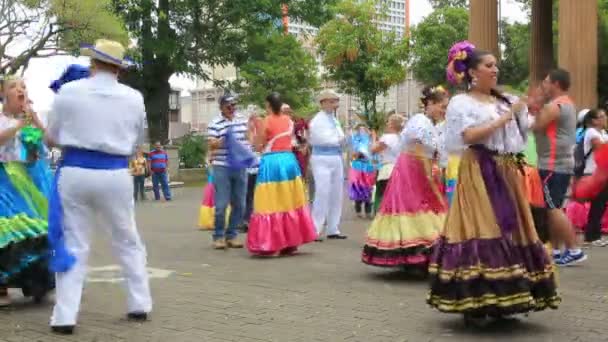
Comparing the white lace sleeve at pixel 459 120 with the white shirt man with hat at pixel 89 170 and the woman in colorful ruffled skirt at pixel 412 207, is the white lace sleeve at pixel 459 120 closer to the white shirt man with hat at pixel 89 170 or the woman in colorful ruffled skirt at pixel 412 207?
the woman in colorful ruffled skirt at pixel 412 207

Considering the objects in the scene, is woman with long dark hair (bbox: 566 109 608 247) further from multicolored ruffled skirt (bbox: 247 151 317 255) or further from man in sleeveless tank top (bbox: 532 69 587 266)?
multicolored ruffled skirt (bbox: 247 151 317 255)

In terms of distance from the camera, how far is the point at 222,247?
10.3 metres

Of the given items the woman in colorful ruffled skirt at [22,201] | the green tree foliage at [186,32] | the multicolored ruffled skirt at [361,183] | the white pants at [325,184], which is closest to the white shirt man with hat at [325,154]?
the white pants at [325,184]

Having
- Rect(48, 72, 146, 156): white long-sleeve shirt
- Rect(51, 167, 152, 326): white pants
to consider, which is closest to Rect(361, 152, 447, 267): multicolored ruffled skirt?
Rect(51, 167, 152, 326): white pants

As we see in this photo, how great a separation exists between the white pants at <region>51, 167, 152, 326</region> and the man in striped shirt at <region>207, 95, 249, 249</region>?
4.17 meters

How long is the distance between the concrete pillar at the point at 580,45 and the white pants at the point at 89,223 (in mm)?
15741

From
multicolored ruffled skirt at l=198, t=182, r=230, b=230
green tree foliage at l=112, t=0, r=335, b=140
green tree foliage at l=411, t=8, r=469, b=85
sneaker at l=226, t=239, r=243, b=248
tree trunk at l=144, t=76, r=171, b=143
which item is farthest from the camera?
green tree foliage at l=411, t=8, r=469, b=85

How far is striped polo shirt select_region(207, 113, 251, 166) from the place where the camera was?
32.4 ft

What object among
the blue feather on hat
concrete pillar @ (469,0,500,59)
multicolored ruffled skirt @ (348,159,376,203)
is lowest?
multicolored ruffled skirt @ (348,159,376,203)

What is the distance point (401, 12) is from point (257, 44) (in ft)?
211

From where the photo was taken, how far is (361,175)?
15258mm

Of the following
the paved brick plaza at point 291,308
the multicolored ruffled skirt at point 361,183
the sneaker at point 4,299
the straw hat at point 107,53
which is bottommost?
the paved brick plaza at point 291,308

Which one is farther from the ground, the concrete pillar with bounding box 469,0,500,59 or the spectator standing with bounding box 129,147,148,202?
the concrete pillar with bounding box 469,0,500,59

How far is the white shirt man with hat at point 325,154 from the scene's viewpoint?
1099 cm
